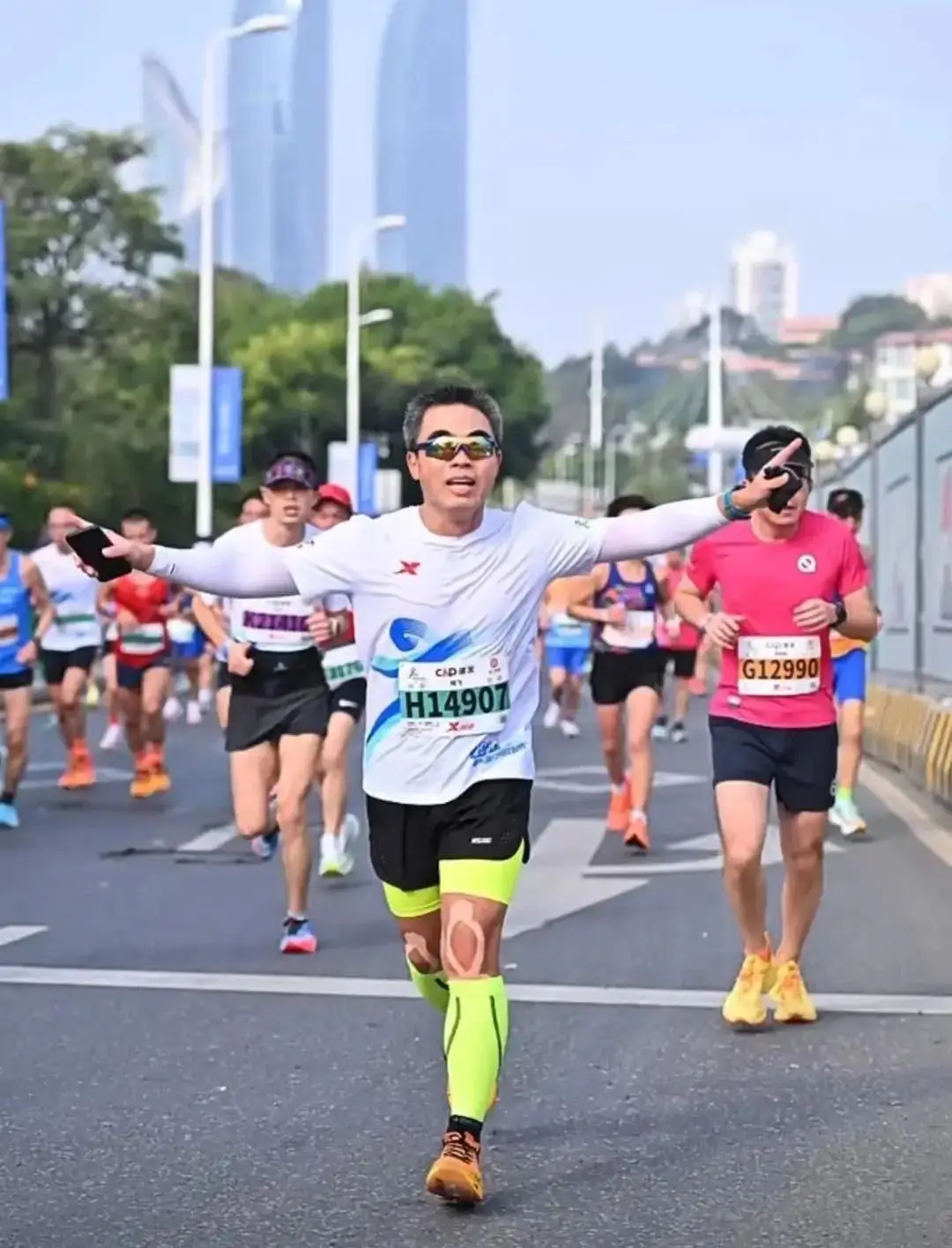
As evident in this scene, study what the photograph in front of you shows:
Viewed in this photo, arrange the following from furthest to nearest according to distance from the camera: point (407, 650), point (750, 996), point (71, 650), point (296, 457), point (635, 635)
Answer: point (71, 650)
point (635, 635)
point (296, 457)
point (750, 996)
point (407, 650)

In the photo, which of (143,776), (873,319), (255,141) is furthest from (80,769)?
(873,319)

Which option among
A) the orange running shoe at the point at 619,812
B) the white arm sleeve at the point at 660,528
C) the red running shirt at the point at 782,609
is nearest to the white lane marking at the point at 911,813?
the orange running shoe at the point at 619,812

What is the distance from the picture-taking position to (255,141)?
123812 mm

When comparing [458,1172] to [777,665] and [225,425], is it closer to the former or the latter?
[777,665]

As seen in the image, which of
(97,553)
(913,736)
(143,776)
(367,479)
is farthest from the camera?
(367,479)

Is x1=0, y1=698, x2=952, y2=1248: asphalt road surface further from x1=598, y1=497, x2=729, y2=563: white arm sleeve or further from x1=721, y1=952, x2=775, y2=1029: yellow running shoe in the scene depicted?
x1=598, y1=497, x2=729, y2=563: white arm sleeve

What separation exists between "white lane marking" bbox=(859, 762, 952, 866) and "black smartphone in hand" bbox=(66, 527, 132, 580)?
747cm

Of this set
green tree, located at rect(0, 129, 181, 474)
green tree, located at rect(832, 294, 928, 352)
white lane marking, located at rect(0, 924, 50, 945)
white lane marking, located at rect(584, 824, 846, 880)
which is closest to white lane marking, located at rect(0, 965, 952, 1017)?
white lane marking, located at rect(0, 924, 50, 945)

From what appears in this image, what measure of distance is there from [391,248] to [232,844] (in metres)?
106

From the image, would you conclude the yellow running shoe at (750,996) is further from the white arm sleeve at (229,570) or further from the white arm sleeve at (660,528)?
the white arm sleeve at (229,570)

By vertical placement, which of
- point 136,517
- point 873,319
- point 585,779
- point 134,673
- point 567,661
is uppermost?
point 873,319

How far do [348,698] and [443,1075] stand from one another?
4.70 meters

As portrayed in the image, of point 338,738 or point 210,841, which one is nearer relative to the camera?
point 338,738

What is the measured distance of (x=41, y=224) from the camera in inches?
2330
